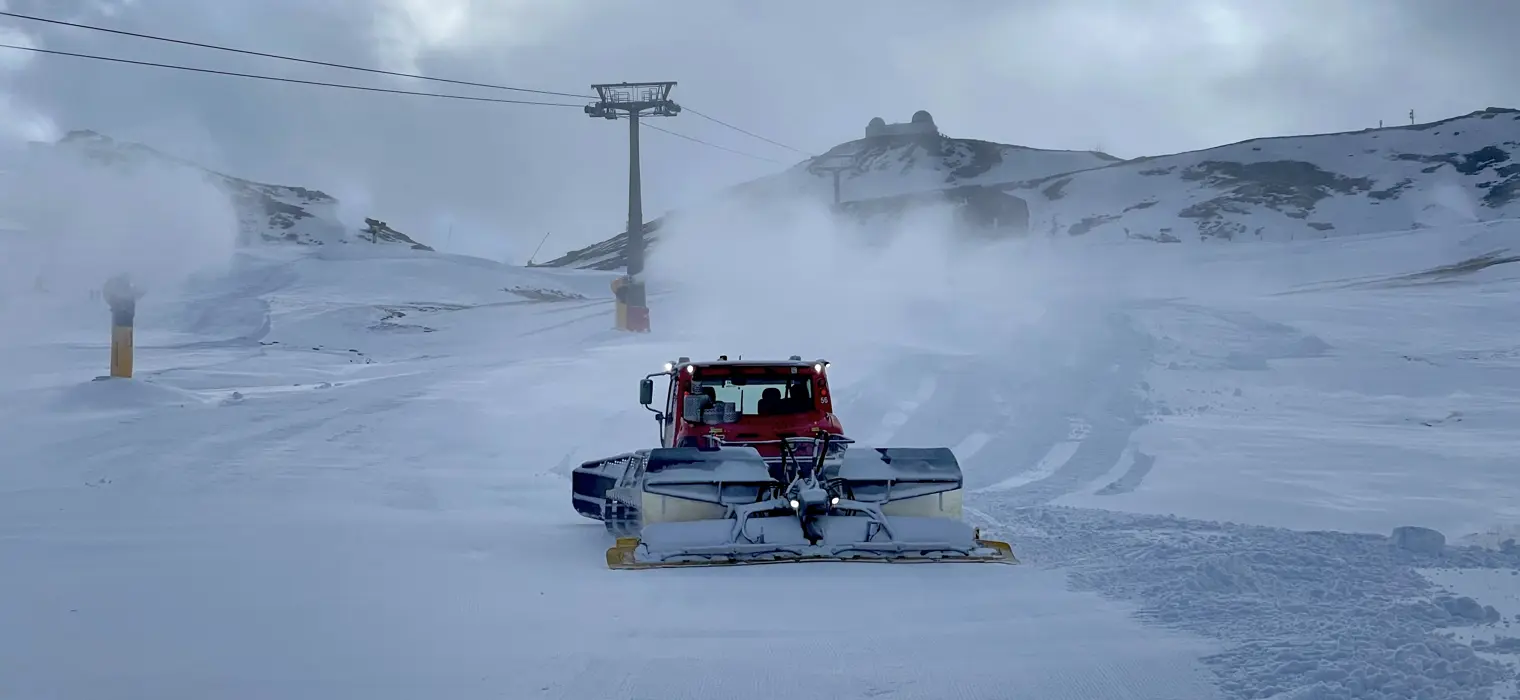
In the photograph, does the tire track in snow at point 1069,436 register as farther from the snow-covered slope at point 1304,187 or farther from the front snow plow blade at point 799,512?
the snow-covered slope at point 1304,187

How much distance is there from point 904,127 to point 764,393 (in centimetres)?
14897

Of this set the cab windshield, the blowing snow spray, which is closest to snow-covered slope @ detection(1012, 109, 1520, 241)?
the blowing snow spray

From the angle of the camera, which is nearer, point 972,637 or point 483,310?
point 972,637

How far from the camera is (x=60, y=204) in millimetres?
23828

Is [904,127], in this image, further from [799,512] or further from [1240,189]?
[799,512]

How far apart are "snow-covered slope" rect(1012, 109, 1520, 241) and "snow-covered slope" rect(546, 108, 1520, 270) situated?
134 millimetres

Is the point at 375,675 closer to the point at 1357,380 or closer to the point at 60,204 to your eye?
the point at 1357,380

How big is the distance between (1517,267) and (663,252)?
4588 centimetres

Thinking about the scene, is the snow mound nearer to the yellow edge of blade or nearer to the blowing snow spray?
the blowing snow spray

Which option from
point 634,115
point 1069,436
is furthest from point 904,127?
point 1069,436

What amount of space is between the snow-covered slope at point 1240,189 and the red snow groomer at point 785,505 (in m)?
67.7

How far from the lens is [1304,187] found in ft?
329

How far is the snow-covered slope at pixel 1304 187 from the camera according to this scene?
87000 millimetres

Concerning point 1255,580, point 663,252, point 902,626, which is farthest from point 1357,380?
point 663,252
